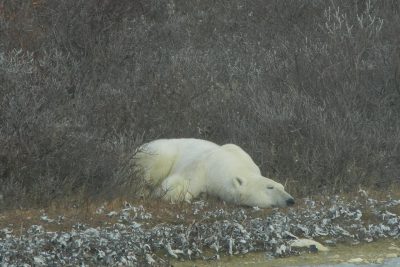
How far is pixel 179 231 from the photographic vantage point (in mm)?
5742

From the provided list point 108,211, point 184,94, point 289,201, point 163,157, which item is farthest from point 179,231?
point 184,94

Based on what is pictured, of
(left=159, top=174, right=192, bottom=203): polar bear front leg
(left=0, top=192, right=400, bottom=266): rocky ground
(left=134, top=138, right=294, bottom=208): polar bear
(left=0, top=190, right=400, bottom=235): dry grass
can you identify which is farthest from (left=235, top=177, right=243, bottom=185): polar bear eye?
(left=0, top=192, right=400, bottom=266): rocky ground

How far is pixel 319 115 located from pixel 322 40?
4.16 meters

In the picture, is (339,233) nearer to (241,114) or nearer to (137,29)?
(241,114)

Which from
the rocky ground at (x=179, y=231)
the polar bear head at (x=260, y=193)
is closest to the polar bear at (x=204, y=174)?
the polar bear head at (x=260, y=193)

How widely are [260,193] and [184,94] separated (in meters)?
3.76

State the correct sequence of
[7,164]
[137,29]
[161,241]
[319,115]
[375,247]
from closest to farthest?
[161,241], [375,247], [7,164], [319,115], [137,29]

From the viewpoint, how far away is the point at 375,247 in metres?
5.90

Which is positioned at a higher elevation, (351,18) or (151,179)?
(351,18)

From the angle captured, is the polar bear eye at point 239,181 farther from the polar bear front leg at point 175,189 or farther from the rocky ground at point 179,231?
the rocky ground at point 179,231

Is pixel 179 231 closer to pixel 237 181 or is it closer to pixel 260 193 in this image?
pixel 260 193

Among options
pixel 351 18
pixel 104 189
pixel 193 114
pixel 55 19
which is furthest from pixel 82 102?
pixel 351 18

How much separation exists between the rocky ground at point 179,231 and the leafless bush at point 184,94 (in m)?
1.12

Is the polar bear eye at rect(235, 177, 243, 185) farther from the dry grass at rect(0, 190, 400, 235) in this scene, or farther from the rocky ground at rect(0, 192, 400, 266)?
the rocky ground at rect(0, 192, 400, 266)
